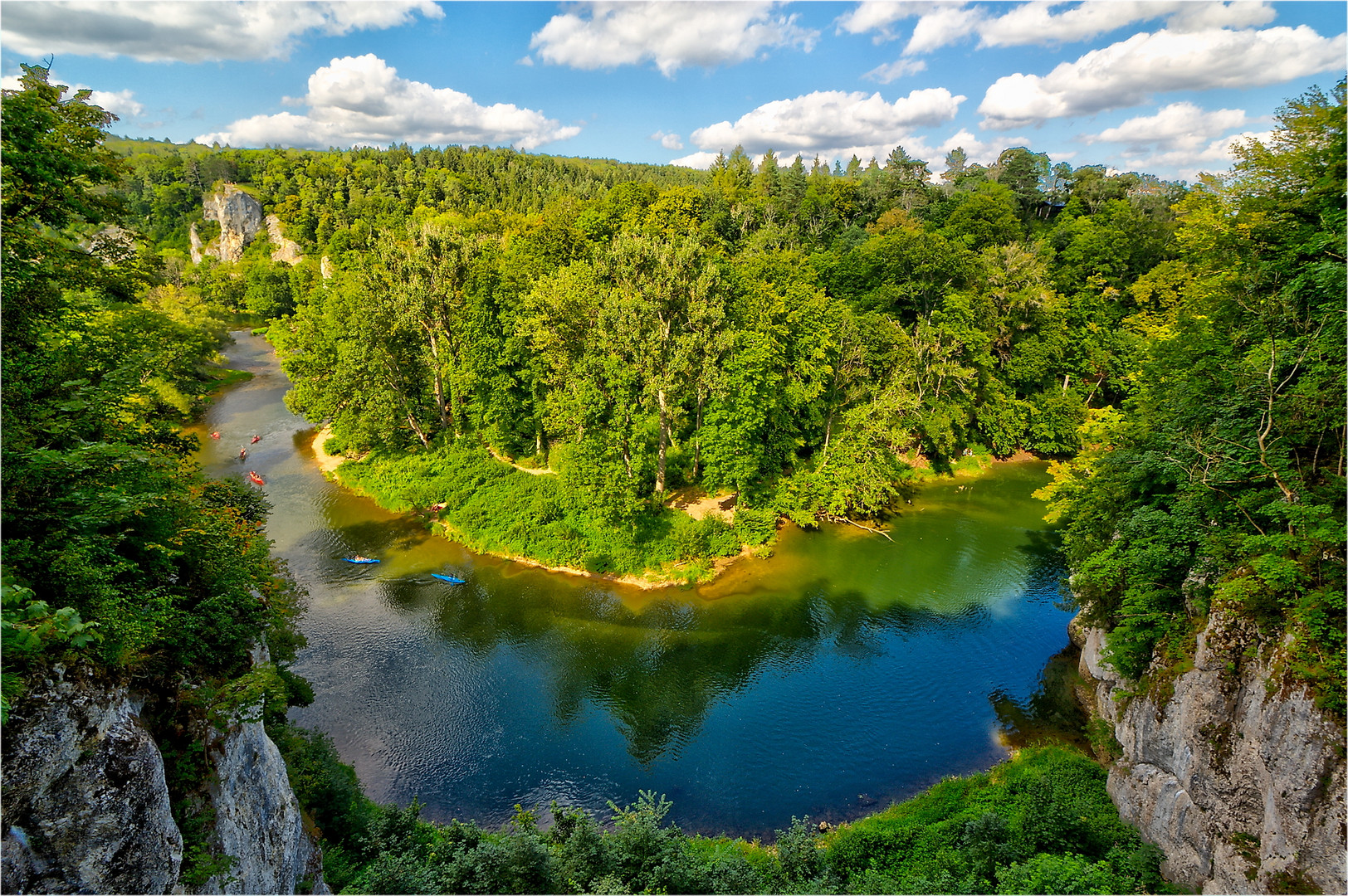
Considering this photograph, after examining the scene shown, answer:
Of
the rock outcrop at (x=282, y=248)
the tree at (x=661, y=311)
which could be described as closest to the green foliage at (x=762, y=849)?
the tree at (x=661, y=311)

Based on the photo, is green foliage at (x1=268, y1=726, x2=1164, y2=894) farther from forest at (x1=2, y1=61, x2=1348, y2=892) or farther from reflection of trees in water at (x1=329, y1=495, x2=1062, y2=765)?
reflection of trees in water at (x1=329, y1=495, x2=1062, y2=765)

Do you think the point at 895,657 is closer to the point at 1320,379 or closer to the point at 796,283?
the point at 1320,379

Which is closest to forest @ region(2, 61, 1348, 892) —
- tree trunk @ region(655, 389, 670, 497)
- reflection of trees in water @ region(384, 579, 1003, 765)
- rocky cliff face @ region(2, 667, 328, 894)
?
tree trunk @ region(655, 389, 670, 497)

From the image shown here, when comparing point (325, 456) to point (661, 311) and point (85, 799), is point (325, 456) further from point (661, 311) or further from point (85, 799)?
point (85, 799)

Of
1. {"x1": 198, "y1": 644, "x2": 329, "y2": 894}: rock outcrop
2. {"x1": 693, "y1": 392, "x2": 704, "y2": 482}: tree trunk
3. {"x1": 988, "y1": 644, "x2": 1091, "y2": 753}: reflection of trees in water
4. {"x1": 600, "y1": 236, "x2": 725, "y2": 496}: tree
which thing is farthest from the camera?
{"x1": 693, "y1": 392, "x2": 704, "y2": 482}: tree trunk

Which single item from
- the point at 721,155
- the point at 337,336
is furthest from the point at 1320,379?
the point at 721,155

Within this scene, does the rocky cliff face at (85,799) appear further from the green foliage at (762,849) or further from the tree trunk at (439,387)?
the tree trunk at (439,387)
